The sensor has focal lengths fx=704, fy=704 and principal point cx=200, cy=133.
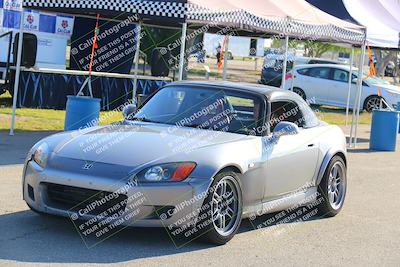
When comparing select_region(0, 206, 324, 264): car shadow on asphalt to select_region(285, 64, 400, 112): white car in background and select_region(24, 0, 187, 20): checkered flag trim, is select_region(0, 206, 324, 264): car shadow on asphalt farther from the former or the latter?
select_region(285, 64, 400, 112): white car in background

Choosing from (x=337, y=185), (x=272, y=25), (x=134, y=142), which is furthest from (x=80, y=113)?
(x=134, y=142)

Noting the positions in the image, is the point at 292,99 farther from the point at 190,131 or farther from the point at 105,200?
the point at 105,200

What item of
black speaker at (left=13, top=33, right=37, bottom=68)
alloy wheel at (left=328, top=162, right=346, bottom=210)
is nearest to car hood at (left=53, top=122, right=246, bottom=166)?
alloy wheel at (left=328, top=162, right=346, bottom=210)

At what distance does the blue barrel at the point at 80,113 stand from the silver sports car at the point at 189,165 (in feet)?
13.7

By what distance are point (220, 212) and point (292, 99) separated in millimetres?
Result: 2132

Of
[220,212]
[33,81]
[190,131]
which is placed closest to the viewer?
[220,212]

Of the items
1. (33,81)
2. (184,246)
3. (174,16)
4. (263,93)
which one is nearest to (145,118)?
(263,93)

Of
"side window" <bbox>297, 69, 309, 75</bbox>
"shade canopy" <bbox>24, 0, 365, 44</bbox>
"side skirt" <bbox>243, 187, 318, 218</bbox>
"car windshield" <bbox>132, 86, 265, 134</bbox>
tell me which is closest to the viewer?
"side skirt" <bbox>243, 187, 318, 218</bbox>

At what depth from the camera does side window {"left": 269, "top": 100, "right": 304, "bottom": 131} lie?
24.4ft

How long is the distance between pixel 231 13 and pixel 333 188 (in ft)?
14.6

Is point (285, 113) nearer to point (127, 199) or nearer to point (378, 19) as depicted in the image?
point (127, 199)

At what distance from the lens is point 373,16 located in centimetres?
1717

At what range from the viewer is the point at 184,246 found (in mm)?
6152

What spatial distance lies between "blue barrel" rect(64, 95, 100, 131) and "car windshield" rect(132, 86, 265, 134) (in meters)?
4.40
